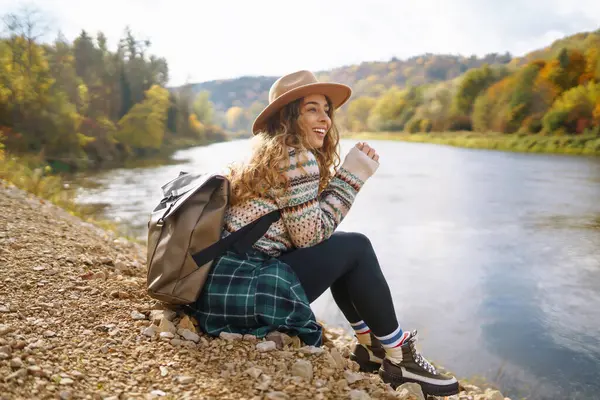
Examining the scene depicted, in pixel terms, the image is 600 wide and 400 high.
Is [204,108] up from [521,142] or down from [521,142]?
up

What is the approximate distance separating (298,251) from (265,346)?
1.27ft

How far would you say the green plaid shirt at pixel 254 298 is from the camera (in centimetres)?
189

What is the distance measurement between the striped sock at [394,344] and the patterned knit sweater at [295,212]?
0.50 metres

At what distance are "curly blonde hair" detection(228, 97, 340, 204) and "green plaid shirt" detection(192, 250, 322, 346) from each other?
0.26 metres

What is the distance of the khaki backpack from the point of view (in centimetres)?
185

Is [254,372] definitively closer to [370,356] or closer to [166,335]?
[166,335]

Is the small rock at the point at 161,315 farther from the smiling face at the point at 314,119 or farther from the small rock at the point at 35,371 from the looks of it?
the smiling face at the point at 314,119

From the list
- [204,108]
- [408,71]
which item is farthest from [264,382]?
[408,71]

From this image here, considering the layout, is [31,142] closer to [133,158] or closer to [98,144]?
[98,144]

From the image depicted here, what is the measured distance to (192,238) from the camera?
185 centimetres

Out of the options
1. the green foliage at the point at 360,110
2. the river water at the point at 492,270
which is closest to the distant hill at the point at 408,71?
the green foliage at the point at 360,110

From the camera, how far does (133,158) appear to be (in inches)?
800

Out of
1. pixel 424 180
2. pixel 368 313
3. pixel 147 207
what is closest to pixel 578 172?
pixel 424 180

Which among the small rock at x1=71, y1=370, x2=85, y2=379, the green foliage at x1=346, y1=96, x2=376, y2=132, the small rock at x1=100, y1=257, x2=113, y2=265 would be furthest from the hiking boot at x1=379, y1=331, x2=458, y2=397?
the green foliage at x1=346, y1=96, x2=376, y2=132
